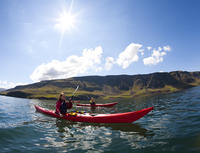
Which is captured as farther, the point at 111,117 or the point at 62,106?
the point at 62,106

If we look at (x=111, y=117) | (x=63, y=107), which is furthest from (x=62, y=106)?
(x=111, y=117)

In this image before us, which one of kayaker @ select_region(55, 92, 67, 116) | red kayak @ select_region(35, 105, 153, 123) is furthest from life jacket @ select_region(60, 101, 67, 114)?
red kayak @ select_region(35, 105, 153, 123)

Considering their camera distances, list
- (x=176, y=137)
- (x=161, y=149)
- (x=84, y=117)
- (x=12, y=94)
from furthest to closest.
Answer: (x=12, y=94) < (x=84, y=117) < (x=176, y=137) < (x=161, y=149)

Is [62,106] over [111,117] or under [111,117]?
over

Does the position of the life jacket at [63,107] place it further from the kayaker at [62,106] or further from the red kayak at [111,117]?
the red kayak at [111,117]

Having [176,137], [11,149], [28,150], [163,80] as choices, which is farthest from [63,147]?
[163,80]

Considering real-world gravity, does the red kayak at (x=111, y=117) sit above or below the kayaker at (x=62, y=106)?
below

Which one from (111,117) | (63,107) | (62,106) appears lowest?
(111,117)

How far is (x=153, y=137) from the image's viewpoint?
25.8 feet

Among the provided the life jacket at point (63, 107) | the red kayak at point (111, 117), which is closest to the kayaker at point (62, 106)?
the life jacket at point (63, 107)

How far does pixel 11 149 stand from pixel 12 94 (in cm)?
12701

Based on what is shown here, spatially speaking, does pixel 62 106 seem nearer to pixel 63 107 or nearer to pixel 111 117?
pixel 63 107

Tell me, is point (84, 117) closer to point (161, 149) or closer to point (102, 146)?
point (102, 146)

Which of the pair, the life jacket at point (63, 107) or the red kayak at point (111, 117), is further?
the life jacket at point (63, 107)
